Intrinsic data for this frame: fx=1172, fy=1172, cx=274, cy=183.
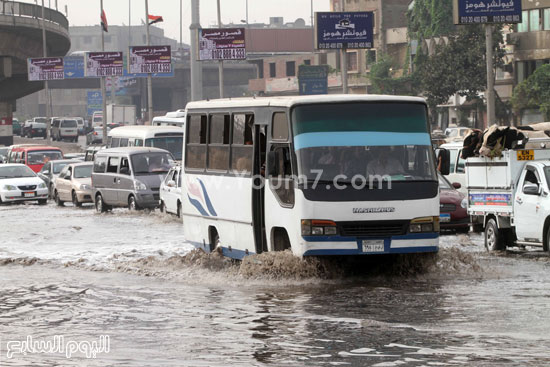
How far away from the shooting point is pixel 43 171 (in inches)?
1863

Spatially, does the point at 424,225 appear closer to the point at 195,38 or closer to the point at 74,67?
the point at 195,38

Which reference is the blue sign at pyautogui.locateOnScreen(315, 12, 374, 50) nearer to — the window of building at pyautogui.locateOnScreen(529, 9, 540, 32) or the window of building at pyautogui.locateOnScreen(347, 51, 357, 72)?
the window of building at pyautogui.locateOnScreen(529, 9, 540, 32)

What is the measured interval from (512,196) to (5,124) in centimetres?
7458

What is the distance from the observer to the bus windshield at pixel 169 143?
131ft

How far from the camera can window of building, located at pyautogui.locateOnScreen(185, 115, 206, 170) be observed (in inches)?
754

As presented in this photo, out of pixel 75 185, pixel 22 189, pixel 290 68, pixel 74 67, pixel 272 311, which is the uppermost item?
pixel 290 68

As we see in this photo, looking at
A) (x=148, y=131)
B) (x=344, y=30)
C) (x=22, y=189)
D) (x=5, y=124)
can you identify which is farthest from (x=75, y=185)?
(x=5, y=124)

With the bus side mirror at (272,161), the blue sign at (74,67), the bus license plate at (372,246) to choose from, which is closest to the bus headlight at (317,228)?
the bus license plate at (372,246)

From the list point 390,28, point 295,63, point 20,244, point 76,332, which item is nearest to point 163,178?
point 20,244

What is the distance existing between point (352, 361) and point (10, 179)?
34.1 m

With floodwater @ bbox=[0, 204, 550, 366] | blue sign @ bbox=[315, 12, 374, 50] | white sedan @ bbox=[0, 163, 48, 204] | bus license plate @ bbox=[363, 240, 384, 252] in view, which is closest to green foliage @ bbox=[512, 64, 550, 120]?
blue sign @ bbox=[315, 12, 374, 50]

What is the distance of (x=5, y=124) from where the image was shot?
90125 mm

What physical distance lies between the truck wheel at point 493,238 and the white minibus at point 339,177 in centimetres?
493

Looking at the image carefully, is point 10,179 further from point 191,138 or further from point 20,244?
point 191,138
